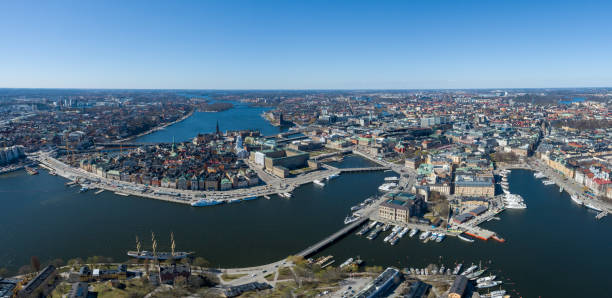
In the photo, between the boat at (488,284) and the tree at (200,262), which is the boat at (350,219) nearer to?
the boat at (488,284)

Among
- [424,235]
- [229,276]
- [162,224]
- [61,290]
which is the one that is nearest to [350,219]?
[424,235]

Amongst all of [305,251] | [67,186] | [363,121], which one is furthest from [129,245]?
[363,121]

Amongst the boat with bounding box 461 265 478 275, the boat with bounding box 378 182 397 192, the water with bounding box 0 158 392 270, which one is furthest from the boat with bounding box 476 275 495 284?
the boat with bounding box 378 182 397 192

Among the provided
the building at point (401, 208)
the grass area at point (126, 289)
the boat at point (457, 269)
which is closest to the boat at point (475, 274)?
the boat at point (457, 269)

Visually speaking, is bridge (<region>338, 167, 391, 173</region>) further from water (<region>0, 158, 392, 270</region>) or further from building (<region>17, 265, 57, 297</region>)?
building (<region>17, 265, 57, 297</region>)

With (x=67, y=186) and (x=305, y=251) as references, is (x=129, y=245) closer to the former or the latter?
(x=305, y=251)
